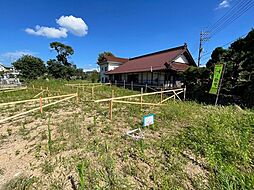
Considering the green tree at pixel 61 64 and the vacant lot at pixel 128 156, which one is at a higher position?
the green tree at pixel 61 64

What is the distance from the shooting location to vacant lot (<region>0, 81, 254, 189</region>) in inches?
91.4

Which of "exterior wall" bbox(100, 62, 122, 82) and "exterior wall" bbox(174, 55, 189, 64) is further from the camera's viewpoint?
"exterior wall" bbox(100, 62, 122, 82)

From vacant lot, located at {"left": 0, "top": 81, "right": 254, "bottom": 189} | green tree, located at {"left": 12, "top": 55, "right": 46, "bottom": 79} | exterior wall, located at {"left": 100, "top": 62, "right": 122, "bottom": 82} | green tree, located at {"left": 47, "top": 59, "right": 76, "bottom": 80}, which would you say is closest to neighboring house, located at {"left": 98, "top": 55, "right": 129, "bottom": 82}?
exterior wall, located at {"left": 100, "top": 62, "right": 122, "bottom": 82}

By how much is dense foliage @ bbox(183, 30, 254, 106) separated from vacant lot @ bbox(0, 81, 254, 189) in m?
4.41

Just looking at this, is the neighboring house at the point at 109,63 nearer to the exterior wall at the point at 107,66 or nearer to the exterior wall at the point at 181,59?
the exterior wall at the point at 107,66

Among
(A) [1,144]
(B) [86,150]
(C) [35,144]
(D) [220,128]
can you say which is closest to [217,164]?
(D) [220,128]

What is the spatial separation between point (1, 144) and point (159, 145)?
4117 millimetres

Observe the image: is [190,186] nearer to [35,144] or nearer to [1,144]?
[35,144]

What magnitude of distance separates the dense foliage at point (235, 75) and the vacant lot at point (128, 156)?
441cm

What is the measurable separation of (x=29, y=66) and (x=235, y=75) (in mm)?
37089

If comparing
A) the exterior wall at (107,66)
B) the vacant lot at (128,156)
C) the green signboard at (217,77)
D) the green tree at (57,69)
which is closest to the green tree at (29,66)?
the green tree at (57,69)

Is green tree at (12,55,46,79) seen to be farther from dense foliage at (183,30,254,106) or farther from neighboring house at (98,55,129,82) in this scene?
dense foliage at (183,30,254,106)

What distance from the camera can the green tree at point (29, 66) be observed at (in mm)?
30830

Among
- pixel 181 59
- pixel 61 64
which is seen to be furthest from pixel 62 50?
pixel 181 59
